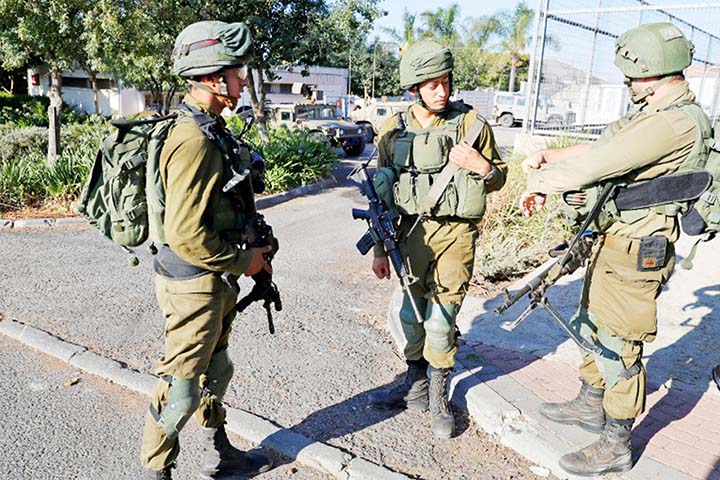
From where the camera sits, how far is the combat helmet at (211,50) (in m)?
2.34

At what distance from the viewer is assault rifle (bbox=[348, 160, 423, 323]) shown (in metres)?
3.07

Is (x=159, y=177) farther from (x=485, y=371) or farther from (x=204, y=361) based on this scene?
(x=485, y=371)

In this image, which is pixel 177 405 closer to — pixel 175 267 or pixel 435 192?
pixel 175 267

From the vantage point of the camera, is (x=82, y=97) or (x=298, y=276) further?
(x=82, y=97)

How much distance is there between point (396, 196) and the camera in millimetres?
3186

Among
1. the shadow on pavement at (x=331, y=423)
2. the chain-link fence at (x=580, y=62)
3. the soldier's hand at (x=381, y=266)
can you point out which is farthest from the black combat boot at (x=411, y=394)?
the chain-link fence at (x=580, y=62)

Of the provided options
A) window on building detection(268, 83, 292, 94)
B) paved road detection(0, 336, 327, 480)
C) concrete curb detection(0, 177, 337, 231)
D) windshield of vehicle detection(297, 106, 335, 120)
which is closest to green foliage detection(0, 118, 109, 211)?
concrete curb detection(0, 177, 337, 231)

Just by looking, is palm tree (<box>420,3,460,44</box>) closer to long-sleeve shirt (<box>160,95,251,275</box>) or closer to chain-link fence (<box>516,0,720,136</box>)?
chain-link fence (<box>516,0,720,136</box>)

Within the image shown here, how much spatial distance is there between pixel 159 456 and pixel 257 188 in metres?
1.28

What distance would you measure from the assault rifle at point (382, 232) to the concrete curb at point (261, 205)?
5.47 meters

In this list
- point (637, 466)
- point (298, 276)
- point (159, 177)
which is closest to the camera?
point (159, 177)

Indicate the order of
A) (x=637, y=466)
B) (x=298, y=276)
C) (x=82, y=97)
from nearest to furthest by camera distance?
(x=637, y=466)
(x=298, y=276)
(x=82, y=97)

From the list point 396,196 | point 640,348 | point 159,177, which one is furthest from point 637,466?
point 159,177

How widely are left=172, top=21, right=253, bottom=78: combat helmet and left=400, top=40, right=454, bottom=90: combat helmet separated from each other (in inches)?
37.1
